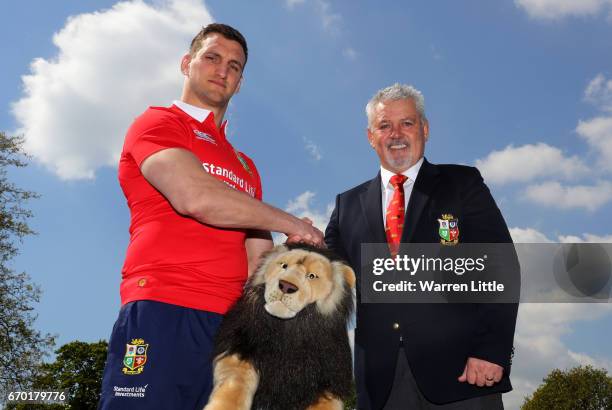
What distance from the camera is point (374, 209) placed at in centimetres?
538

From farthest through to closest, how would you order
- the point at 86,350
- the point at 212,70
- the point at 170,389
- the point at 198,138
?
the point at 86,350, the point at 212,70, the point at 198,138, the point at 170,389

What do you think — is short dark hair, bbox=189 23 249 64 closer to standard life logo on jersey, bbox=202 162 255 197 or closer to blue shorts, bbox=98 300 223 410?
standard life logo on jersey, bbox=202 162 255 197

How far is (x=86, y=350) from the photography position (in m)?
42.0

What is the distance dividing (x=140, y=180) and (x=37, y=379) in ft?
66.7

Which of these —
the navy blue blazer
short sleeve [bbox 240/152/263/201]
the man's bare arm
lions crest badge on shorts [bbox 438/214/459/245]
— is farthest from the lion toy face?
lions crest badge on shorts [bbox 438/214/459/245]

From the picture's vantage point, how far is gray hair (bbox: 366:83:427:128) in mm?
5727

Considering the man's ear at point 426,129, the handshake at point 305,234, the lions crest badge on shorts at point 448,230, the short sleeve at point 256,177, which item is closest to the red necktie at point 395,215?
the lions crest badge on shorts at point 448,230

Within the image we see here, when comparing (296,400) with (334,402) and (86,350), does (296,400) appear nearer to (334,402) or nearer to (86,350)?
(334,402)

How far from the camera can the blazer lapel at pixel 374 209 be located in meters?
5.20

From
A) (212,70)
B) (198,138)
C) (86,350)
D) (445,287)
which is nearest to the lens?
(198,138)

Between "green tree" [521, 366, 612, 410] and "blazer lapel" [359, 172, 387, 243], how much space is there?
49.0 m

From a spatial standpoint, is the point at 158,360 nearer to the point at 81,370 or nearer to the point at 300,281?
the point at 300,281

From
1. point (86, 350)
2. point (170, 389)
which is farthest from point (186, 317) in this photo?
point (86, 350)

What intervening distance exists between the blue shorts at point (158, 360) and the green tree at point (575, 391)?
51012 mm
